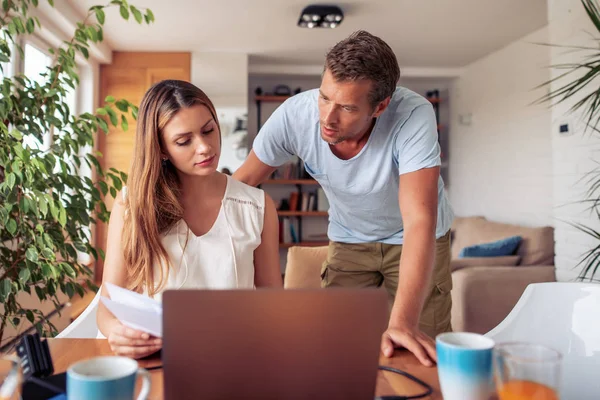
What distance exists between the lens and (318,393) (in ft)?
1.93

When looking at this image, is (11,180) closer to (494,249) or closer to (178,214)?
(178,214)

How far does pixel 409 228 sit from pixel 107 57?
4.79 m

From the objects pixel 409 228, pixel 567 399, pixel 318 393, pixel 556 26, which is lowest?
pixel 567 399

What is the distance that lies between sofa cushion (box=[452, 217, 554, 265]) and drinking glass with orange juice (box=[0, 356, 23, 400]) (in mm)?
3835

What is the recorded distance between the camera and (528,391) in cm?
Result: 56

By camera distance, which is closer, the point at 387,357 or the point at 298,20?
the point at 387,357

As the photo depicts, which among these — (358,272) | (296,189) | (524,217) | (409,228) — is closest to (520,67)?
(524,217)

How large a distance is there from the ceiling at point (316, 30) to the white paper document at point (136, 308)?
3.67 metres

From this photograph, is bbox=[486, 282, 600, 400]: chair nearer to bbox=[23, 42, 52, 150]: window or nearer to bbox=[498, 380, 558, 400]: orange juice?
bbox=[498, 380, 558, 400]: orange juice

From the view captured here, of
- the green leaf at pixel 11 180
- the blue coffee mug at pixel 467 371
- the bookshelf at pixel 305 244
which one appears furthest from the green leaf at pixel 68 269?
the bookshelf at pixel 305 244

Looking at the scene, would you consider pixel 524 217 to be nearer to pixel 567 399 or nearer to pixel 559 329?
pixel 559 329

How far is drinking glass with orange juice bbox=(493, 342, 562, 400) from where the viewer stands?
55 centimetres

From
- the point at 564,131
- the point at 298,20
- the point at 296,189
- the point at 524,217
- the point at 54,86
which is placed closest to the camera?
the point at 54,86

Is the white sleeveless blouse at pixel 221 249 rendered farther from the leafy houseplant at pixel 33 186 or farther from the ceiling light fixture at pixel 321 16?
the ceiling light fixture at pixel 321 16
